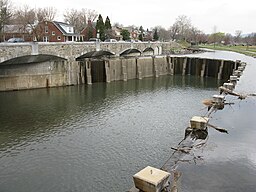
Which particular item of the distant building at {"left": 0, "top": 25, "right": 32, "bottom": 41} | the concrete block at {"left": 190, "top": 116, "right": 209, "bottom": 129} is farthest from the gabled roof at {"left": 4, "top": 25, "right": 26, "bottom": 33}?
the concrete block at {"left": 190, "top": 116, "right": 209, "bottom": 129}

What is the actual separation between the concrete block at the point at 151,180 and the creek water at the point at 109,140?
0.94 meters

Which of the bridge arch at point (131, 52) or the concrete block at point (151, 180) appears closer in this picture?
the concrete block at point (151, 180)

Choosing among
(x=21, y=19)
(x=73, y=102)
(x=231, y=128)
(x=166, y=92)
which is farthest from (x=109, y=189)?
(x=21, y=19)

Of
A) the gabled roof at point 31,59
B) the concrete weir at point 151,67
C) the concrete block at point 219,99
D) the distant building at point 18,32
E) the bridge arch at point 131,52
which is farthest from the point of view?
the distant building at point 18,32

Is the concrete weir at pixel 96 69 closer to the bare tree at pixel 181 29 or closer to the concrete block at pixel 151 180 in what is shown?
the concrete block at pixel 151 180

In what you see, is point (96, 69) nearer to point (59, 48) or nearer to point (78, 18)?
point (59, 48)

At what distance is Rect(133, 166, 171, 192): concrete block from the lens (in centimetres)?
870

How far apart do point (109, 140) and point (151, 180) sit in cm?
1096

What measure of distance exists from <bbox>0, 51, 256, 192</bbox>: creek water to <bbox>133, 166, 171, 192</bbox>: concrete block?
0.94 m

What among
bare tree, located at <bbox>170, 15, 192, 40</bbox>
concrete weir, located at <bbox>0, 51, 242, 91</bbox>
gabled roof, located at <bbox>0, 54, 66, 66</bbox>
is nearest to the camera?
gabled roof, located at <bbox>0, 54, 66, 66</bbox>

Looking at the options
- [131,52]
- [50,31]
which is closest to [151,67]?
[131,52]

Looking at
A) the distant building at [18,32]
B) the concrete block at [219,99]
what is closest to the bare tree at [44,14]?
the distant building at [18,32]

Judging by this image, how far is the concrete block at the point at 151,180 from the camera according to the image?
8700 millimetres

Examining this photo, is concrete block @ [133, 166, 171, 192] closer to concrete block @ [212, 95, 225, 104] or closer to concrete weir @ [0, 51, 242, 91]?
concrete block @ [212, 95, 225, 104]
